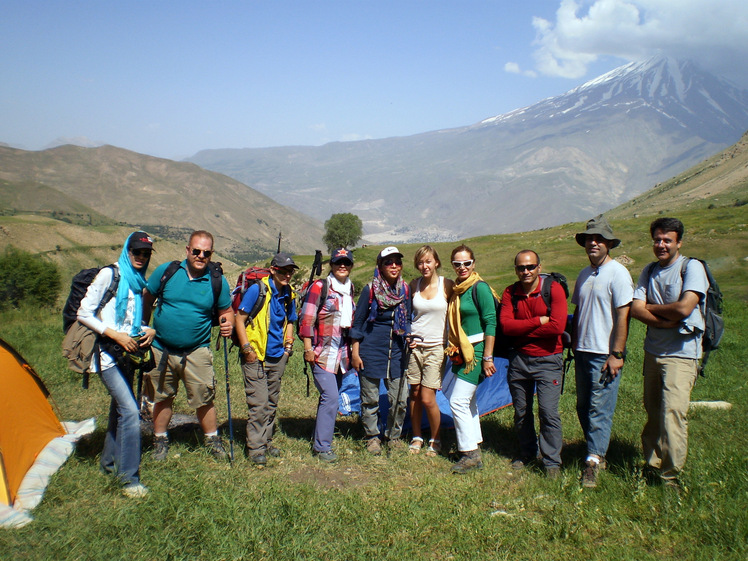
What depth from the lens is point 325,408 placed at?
532 cm

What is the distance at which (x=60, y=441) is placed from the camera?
5.11 m

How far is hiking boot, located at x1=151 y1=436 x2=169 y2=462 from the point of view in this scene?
16.2 feet

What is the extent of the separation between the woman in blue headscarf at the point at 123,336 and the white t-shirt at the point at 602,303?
3.68 meters

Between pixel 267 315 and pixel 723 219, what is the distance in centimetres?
3918

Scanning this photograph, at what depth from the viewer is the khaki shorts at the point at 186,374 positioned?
4.76 meters

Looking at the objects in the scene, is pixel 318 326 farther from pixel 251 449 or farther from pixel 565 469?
pixel 565 469

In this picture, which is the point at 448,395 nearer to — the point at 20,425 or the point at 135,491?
the point at 135,491

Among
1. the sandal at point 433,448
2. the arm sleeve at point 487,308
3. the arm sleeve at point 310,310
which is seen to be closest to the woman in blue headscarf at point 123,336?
the arm sleeve at point 310,310

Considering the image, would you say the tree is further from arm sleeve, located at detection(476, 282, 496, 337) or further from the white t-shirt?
the white t-shirt

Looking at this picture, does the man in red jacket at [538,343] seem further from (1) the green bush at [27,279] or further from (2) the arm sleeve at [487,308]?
(1) the green bush at [27,279]

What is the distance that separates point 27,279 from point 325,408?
35037 millimetres

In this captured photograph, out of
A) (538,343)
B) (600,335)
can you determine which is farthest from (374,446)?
(600,335)

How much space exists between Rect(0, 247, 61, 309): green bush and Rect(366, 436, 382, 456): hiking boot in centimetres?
3140

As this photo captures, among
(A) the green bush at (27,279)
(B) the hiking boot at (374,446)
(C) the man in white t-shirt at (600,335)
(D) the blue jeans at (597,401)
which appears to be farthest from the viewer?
(A) the green bush at (27,279)
